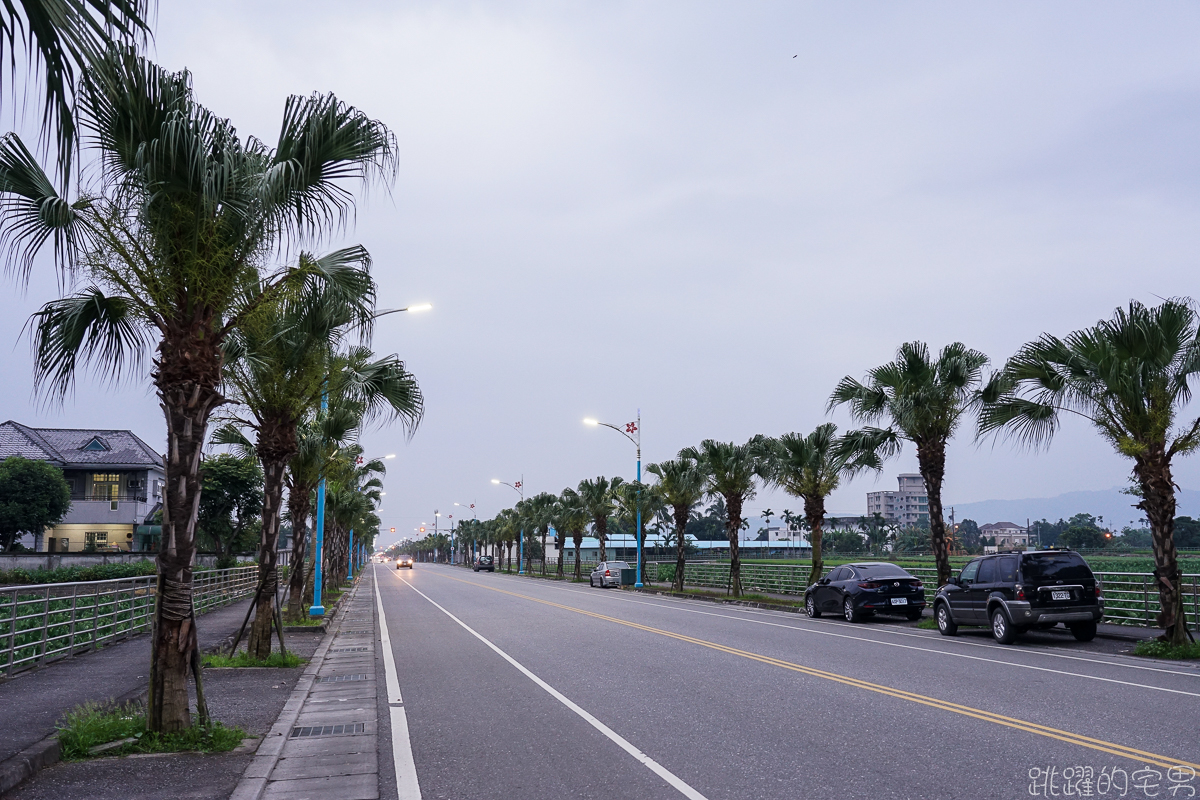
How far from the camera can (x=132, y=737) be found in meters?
8.30

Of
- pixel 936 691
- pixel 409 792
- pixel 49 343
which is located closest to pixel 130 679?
pixel 49 343

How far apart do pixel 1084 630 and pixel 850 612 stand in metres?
7.07

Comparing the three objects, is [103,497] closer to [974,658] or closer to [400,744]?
[974,658]

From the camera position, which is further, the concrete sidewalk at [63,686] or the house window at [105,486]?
the house window at [105,486]

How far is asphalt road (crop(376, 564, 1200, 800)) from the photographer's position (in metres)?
6.91

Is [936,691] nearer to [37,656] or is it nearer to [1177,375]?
[1177,375]

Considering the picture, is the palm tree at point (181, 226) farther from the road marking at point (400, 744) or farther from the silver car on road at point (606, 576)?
the silver car on road at point (606, 576)

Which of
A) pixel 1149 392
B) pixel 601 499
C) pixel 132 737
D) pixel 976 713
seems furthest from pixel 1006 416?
pixel 601 499

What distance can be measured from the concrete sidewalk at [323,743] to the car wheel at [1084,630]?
43.5 feet

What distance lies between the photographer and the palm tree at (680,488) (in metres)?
42.9

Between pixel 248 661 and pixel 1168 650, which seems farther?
pixel 1168 650

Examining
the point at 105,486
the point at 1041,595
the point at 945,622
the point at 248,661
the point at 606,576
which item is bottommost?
the point at 606,576

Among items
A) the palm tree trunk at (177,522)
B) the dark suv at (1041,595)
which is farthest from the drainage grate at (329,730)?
the dark suv at (1041,595)

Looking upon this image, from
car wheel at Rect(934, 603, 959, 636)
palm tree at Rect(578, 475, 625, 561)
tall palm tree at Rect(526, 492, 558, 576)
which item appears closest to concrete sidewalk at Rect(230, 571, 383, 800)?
car wheel at Rect(934, 603, 959, 636)
